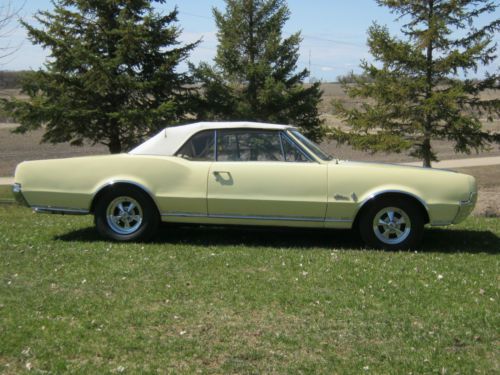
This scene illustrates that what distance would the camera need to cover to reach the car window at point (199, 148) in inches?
283

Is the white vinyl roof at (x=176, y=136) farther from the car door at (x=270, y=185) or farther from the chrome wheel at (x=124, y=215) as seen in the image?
the chrome wheel at (x=124, y=215)

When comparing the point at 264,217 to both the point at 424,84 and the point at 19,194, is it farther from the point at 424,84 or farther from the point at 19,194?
the point at 424,84

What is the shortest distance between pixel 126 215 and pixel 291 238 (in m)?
2.05

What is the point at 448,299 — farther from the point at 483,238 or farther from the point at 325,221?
the point at 483,238

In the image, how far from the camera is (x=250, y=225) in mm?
7059

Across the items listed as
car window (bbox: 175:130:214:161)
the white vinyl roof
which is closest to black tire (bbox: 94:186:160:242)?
the white vinyl roof

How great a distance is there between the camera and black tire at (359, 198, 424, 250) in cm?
692

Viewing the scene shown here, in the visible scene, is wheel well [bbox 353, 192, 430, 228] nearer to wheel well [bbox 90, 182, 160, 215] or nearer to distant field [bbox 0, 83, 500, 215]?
wheel well [bbox 90, 182, 160, 215]

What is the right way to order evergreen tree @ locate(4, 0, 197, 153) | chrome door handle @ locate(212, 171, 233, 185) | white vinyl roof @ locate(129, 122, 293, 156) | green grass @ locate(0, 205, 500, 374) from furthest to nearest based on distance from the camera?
evergreen tree @ locate(4, 0, 197, 153) → white vinyl roof @ locate(129, 122, 293, 156) → chrome door handle @ locate(212, 171, 233, 185) → green grass @ locate(0, 205, 500, 374)

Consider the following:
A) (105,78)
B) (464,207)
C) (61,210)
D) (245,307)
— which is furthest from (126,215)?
(105,78)

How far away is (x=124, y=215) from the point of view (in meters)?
7.24

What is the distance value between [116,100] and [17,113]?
7.38 feet

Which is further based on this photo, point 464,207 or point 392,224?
point 392,224

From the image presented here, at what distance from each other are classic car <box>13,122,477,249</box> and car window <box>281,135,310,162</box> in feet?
0.04
